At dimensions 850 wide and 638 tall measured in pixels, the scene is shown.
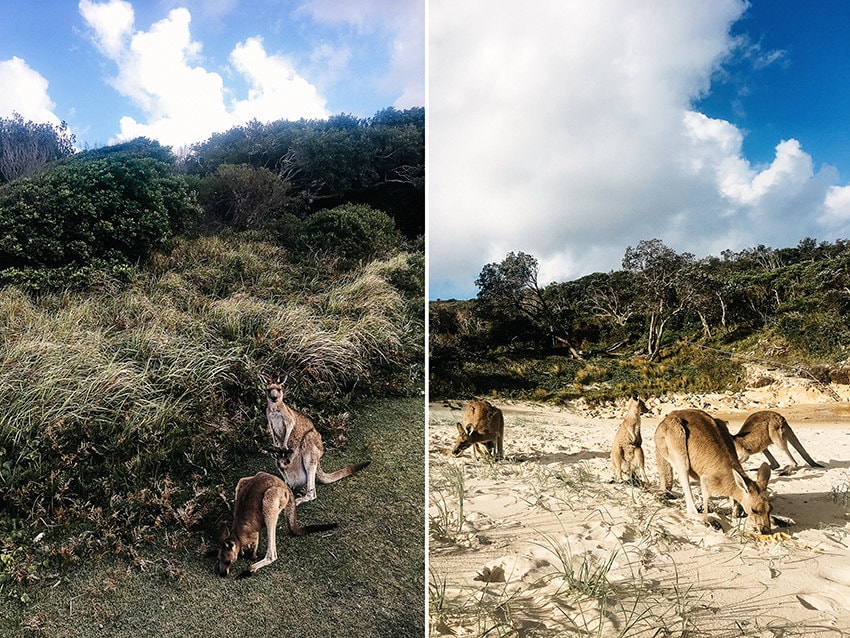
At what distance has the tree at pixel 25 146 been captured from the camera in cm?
373

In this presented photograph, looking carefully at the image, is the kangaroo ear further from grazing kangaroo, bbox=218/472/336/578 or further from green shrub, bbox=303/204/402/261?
green shrub, bbox=303/204/402/261

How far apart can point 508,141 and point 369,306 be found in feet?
4.09

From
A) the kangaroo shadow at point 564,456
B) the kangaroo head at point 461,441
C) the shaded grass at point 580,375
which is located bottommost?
the kangaroo shadow at point 564,456

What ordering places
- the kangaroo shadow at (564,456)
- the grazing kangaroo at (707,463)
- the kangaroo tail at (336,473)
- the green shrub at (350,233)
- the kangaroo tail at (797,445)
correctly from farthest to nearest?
the green shrub at (350,233)
the kangaroo shadow at (564,456)
the kangaroo tail at (336,473)
the kangaroo tail at (797,445)
the grazing kangaroo at (707,463)

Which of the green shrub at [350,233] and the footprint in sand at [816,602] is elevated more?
the green shrub at [350,233]

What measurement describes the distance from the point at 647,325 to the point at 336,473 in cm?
183

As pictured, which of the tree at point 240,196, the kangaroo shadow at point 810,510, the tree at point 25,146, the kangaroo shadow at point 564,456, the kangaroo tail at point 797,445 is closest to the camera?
the kangaroo shadow at point 810,510

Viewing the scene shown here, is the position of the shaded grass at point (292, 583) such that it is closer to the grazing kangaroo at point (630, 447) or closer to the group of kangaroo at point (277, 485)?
the group of kangaroo at point (277, 485)

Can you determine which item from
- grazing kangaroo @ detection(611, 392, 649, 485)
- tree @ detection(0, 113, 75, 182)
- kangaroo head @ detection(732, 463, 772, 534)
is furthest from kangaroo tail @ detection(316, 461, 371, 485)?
tree @ detection(0, 113, 75, 182)

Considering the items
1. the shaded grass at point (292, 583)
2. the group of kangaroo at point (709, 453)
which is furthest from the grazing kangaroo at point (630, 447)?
the shaded grass at point (292, 583)

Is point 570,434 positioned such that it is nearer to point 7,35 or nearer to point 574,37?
point 574,37

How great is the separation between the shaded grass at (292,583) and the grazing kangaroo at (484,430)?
1.37ft

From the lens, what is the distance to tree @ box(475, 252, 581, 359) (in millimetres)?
3789

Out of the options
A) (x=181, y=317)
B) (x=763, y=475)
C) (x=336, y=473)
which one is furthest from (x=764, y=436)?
(x=181, y=317)
